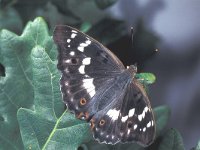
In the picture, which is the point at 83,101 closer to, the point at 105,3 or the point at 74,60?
the point at 74,60

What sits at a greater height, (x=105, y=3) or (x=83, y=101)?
(x=105, y=3)

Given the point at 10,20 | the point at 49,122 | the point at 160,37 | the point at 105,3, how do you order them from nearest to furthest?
1. the point at 49,122
2. the point at 105,3
3. the point at 10,20
4. the point at 160,37

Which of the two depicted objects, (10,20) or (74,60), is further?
(10,20)

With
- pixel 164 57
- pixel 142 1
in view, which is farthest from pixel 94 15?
pixel 164 57

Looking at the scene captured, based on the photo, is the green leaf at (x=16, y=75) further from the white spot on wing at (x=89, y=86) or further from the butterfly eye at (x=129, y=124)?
the butterfly eye at (x=129, y=124)

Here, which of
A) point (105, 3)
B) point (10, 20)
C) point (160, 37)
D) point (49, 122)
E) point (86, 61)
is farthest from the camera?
point (160, 37)

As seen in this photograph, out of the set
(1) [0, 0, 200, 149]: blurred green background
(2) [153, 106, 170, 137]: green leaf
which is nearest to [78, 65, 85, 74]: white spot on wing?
(2) [153, 106, 170, 137]: green leaf

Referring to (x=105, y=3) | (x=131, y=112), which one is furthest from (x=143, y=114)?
(x=105, y=3)
